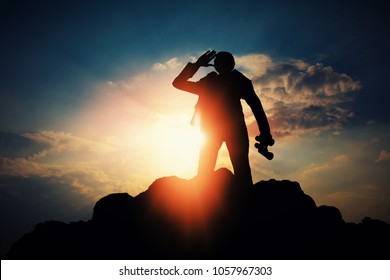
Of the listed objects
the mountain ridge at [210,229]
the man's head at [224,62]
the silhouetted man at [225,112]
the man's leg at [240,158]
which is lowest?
the mountain ridge at [210,229]

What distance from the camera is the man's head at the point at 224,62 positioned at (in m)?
7.36

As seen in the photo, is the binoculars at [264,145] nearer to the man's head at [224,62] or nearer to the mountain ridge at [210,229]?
the mountain ridge at [210,229]

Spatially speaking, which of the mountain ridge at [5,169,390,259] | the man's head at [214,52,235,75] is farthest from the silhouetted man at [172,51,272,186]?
the mountain ridge at [5,169,390,259]

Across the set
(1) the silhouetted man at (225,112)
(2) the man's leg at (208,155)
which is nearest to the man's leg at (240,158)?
(1) the silhouetted man at (225,112)

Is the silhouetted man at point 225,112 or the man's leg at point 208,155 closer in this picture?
the silhouetted man at point 225,112

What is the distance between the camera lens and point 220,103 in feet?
24.1

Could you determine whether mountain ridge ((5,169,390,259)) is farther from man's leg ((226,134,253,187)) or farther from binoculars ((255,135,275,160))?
binoculars ((255,135,275,160))

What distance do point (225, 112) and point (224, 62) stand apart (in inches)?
50.1

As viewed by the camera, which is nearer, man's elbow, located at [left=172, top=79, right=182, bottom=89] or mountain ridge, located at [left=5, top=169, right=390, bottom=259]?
mountain ridge, located at [left=5, top=169, right=390, bottom=259]

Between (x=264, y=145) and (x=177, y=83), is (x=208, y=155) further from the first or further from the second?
(x=177, y=83)

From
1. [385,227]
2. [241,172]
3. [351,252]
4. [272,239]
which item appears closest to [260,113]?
[241,172]

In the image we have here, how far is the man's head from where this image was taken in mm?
7355

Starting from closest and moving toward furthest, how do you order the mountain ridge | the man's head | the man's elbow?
the mountain ridge → the man's elbow → the man's head

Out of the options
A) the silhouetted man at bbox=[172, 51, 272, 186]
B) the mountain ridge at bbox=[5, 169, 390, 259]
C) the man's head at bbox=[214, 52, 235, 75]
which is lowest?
the mountain ridge at bbox=[5, 169, 390, 259]
